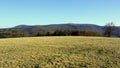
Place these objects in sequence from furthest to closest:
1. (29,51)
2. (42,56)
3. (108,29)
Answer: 1. (108,29)
2. (29,51)
3. (42,56)

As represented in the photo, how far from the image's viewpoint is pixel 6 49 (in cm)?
1964

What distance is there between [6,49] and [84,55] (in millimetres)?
7835

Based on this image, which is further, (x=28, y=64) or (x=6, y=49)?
(x=6, y=49)

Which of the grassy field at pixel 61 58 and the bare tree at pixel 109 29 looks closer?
the grassy field at pixel 61 58

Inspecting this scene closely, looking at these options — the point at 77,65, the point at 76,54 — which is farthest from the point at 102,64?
the point at 76,54

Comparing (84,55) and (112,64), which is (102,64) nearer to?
(112,64)

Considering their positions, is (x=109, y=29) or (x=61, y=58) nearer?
(x=61, y=58)

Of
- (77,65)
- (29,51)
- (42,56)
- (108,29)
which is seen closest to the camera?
(77,65)

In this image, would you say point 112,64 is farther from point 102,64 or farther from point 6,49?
point 6,49

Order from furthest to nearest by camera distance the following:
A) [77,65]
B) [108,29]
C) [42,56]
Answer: [108,29]
[42,56]
[77,65]

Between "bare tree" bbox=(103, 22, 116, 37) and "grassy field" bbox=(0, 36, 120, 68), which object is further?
"bare tree" bbox=(103, 22, 116, 37)

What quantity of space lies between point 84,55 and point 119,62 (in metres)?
3.17

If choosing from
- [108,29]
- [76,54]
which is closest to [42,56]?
[76,54]

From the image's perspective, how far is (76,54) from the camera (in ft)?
57.2
